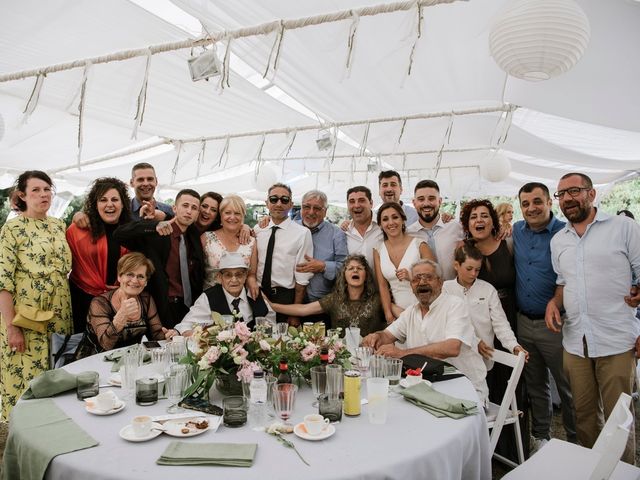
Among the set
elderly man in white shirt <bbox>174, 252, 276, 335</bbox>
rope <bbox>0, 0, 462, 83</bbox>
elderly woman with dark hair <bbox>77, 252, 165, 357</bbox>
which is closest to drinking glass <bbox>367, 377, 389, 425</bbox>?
elderly man in white shirt <bbox>174, 252, 276, 335</bbox>

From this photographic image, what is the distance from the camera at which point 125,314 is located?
2531mm

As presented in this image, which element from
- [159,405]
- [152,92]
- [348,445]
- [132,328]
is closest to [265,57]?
[152,92]

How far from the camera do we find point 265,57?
4.23 meters

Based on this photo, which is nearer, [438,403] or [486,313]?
[438,403]

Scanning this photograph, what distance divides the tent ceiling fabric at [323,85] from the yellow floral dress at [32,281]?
1.85 meters

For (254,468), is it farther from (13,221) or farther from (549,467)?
(13,221)

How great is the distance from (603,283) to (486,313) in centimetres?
73

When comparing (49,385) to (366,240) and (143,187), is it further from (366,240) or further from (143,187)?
(366,240)

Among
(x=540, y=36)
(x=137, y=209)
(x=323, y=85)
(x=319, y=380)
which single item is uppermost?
(x=323, y=85)

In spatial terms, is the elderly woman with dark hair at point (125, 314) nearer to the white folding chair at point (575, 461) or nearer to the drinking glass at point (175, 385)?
the drinking glass at point (175, 385)

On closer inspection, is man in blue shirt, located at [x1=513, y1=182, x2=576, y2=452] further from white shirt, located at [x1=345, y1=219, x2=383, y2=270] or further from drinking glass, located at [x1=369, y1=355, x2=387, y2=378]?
drinking glass, located at [x1=369, y1=355, x2=387, y2=378]

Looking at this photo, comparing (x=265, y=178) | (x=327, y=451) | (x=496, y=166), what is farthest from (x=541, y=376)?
(x=265, y=178)

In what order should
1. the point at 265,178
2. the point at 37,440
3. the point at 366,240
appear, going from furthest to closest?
the point at 265,178 < the point at 366,240 < the point at 37,440

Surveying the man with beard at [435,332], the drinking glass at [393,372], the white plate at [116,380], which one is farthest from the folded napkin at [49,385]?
the man with beard at [435,332]
